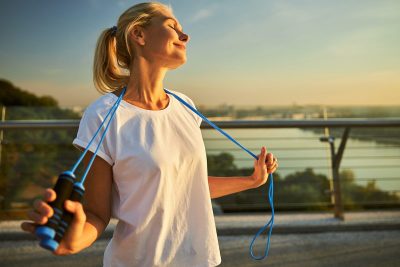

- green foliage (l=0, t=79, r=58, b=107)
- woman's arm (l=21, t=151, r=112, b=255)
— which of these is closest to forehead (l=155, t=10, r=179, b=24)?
woman's arm (l=21, t=151, r=112, b=255)

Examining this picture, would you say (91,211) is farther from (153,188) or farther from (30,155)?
(30,155)

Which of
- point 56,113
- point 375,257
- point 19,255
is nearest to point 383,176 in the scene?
point 375,257

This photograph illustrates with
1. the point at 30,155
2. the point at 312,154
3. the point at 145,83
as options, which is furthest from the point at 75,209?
the point at 30,155

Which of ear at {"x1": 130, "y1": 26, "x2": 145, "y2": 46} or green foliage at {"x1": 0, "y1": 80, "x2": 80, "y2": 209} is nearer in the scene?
ear at {"x1": 130, "y1": 26, "x2": 145, "y2": 46}

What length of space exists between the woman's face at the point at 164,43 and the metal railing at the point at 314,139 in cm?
182

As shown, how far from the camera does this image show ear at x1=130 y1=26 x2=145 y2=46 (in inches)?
47.1

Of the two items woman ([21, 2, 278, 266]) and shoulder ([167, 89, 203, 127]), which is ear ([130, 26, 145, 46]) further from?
shoulder ([167, 89, 203, 127])

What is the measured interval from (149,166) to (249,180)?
39 centimetres

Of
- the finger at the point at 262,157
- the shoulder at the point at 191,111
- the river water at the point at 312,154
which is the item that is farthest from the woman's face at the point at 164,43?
the river water at the point at 312,154

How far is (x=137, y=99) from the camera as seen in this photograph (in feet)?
3.88

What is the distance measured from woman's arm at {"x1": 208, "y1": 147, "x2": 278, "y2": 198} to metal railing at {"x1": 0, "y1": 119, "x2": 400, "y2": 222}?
66.8 inches

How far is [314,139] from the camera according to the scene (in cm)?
409

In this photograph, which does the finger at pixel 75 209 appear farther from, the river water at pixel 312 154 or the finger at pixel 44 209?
the river water at pixel 312 154

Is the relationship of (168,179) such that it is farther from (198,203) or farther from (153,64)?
(153,64)
